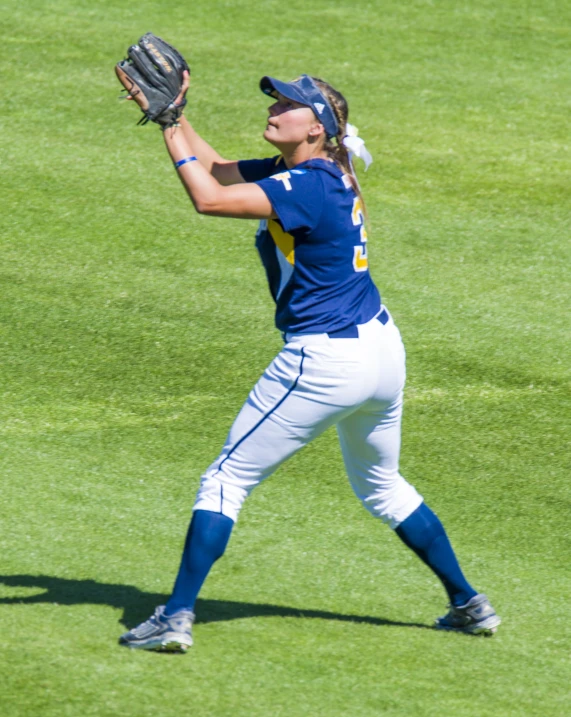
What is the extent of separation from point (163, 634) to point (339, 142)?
1.94 meters

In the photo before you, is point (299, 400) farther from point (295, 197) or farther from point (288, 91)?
point (288, 91)

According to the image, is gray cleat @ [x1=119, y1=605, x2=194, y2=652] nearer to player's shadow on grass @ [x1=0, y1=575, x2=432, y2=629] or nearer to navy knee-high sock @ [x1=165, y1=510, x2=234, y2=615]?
navy knee-high sock @ [x1=165, y1=510, x2=234, y2=615]

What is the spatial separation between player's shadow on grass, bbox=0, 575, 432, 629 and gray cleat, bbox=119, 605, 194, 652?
0.28 metres

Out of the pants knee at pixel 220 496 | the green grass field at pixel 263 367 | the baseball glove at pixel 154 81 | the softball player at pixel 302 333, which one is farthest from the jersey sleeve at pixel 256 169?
the green grass field at pixel 263 367

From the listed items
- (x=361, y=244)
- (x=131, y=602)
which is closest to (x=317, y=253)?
(x=361, y=244)

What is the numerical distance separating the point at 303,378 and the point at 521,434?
287 cm

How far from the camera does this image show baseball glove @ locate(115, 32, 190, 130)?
166 inches

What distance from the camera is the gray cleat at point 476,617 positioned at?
15.0 ft

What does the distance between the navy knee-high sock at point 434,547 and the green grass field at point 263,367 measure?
22 centimetres

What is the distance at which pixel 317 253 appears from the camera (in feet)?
13.8

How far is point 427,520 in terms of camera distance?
4559mm

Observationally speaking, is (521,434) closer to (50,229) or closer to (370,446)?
(370,446)

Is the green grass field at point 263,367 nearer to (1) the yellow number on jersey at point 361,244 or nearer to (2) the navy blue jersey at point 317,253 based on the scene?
(2) the navy blue jersey at point 317,253

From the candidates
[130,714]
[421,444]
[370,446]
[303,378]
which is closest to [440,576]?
[370,446]
